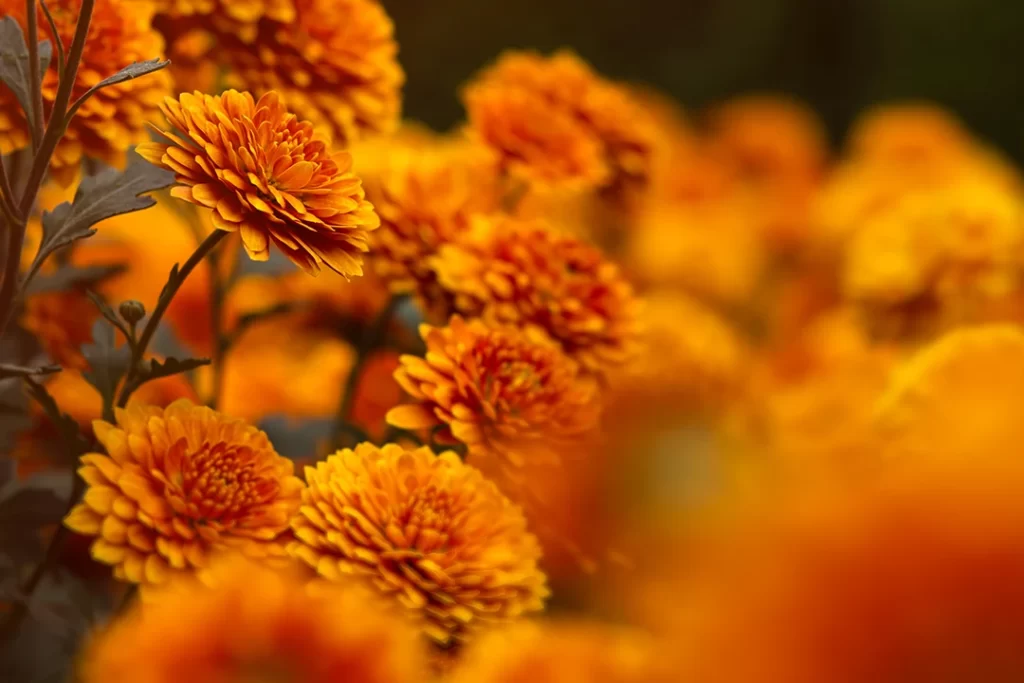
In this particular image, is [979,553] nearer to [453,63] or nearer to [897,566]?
[897,566]

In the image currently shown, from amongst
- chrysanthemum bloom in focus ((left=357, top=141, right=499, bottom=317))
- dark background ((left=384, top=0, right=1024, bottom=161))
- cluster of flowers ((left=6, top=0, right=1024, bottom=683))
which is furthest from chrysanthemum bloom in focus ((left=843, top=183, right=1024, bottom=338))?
dark background ((left=384, top=0, right=1024, bottom=161))

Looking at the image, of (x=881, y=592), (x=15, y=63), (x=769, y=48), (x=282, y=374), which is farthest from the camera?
(x=769, y=48)

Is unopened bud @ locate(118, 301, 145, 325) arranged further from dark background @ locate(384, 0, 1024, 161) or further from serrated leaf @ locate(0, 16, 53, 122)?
dark background @ locate(384, 0, 1024, 161)

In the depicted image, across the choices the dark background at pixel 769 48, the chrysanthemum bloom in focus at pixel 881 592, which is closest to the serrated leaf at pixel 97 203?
the chrysanthemum bloom in focus at pixel 881 592

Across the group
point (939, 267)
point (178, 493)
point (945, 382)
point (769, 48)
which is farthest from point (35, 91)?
point (769, 48)

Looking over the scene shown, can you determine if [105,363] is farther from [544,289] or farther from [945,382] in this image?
[945,382]

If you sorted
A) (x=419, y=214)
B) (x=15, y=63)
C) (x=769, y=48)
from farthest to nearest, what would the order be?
(x=769, y=48) → (x=419, y=214) → (x=15, y=63)

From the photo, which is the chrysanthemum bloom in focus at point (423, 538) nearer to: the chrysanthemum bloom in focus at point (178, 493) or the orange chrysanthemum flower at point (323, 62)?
the chrysanthemum bloom in focus at point (178, 493)
